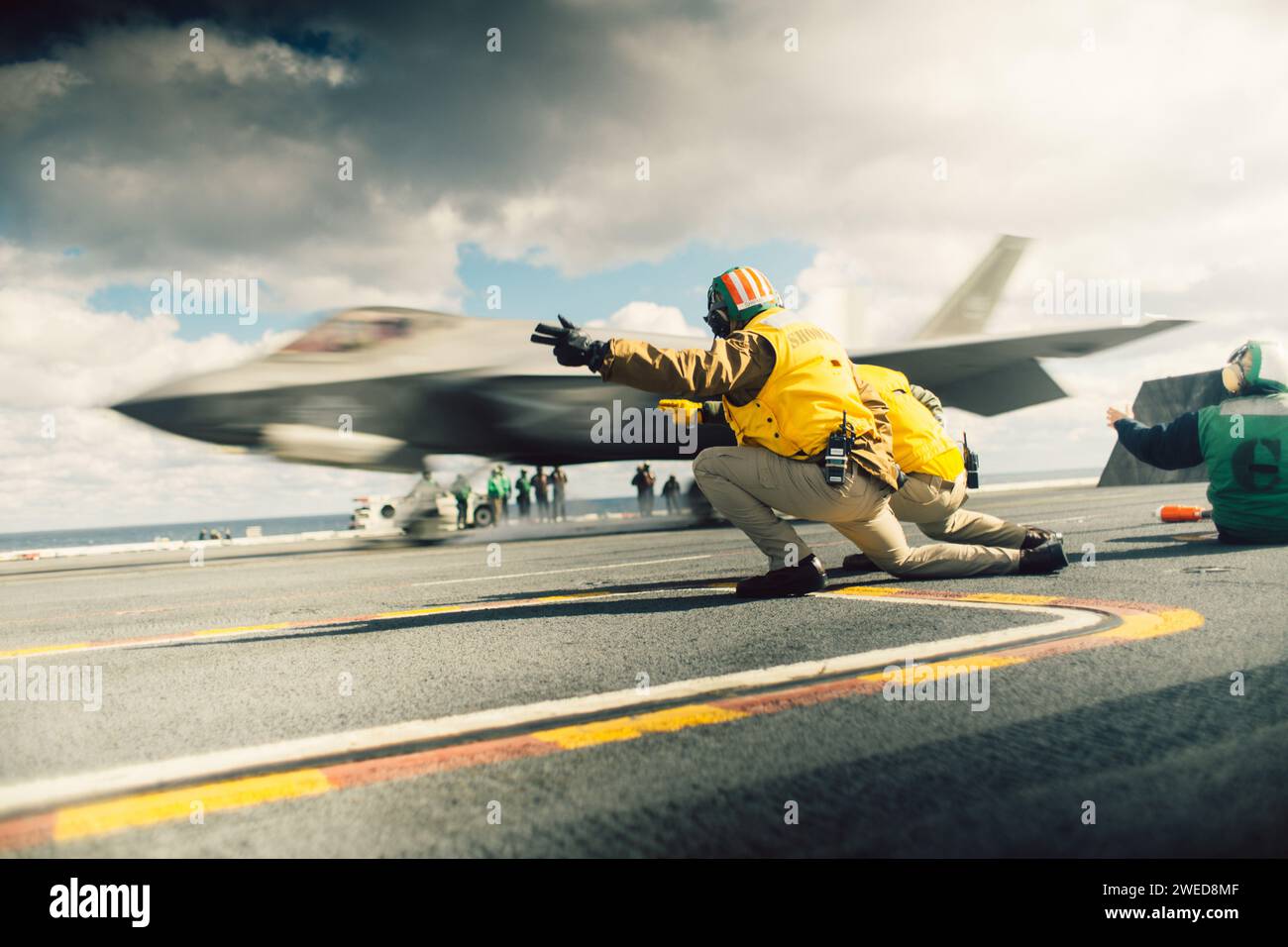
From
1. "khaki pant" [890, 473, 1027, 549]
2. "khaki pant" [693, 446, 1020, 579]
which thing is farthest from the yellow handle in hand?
"khaki pant" [890, 473, 1027, 549]

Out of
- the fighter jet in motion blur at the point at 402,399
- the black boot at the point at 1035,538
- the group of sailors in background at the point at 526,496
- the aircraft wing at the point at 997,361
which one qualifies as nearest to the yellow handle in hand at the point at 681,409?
the black boot at the point at 1035,538

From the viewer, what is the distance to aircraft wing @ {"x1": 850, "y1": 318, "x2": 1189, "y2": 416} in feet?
51.5

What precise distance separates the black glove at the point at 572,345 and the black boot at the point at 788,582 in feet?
5.34

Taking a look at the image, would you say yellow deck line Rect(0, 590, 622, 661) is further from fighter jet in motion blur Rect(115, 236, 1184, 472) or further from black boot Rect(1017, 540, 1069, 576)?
fighter jet in motion blur Rect(115, 236, 1184, 472)

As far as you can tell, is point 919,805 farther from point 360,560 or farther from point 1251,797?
point 360,560

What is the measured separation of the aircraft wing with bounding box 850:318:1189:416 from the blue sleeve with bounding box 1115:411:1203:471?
9471 mm

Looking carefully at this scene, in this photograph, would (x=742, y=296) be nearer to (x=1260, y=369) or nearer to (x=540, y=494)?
(x=1260, y=369)

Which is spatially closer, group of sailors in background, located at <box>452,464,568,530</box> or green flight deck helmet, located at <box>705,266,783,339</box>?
green flight deck helmet, located at <box>705,266,783,339</box>

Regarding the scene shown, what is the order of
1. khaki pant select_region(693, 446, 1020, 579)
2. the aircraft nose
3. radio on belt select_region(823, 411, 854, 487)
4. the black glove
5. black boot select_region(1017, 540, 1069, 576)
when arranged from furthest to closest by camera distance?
1. the aircraft nose
2. black boot select_region(1017, 540, 1069, 576)
3. khaki pant select_region(693, 446, 1020, 579)
4. radio on belt select_region(823, 411, 854, 487)
5. the black glove

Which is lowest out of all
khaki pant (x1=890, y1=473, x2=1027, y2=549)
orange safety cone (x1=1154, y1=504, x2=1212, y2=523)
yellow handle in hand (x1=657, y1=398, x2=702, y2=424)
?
orange safety cone (x1=1154, y1=504, x2=1212, y2=523)

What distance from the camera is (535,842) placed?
147 centimetres

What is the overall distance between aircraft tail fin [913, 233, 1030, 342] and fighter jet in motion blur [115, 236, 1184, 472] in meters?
9.67

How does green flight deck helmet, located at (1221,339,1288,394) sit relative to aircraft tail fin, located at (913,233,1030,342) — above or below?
below

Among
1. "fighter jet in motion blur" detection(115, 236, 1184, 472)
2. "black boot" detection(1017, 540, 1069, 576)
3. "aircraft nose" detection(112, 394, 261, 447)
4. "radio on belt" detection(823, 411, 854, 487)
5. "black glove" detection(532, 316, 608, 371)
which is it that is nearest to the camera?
"black glove" detection(532, 316, 608, 371)
